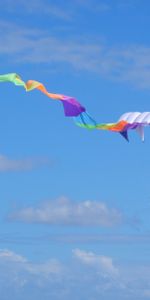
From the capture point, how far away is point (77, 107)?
6450 centimetres

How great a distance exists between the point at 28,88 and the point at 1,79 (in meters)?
1.63

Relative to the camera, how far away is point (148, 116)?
62938mm

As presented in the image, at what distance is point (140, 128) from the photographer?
64.6 metres

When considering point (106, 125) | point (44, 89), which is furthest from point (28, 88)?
point (106, 125)

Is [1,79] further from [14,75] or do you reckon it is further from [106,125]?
[106,125]

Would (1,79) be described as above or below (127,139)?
above

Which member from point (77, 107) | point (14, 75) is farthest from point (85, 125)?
point (14, 75)

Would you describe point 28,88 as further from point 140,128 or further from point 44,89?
point 140,128

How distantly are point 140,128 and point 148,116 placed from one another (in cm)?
183

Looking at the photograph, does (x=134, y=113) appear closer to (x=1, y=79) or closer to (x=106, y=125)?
(x=106, y=125)

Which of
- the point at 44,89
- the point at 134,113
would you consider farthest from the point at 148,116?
the point at 44,89

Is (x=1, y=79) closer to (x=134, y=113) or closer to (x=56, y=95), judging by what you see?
(x=56, y=95)

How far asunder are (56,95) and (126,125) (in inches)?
170

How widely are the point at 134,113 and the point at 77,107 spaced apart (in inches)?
128
